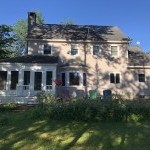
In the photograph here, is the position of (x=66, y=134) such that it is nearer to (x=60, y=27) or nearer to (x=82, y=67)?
(x=82, y=67)

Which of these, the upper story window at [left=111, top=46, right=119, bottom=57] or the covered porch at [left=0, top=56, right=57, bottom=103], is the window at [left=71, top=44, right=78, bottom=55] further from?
the covered porch at [left=0, top=56, right=57, bottom=103]

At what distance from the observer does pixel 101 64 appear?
32906mm

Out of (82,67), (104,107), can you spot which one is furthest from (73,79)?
(104,107)

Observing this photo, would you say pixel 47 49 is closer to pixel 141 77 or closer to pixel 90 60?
pixel 90 60

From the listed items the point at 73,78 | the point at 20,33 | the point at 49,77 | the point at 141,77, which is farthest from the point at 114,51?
the point at 20,33

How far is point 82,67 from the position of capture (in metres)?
31.7

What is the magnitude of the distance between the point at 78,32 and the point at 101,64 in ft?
16.5

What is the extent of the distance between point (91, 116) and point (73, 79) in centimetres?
1796

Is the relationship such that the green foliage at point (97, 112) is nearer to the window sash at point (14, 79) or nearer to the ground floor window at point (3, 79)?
the window sash at point (14, 79)

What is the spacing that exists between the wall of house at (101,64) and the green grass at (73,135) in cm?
1926

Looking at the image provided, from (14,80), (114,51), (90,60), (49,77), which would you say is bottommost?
(14,80)

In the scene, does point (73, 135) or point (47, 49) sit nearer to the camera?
point (73, 135)

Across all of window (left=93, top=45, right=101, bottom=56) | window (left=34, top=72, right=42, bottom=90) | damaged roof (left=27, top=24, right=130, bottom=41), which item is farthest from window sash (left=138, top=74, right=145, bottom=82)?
window (left=34, top=72, right=42, bottom=90)

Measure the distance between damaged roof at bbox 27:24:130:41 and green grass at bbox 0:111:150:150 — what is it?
2054 centimetres
